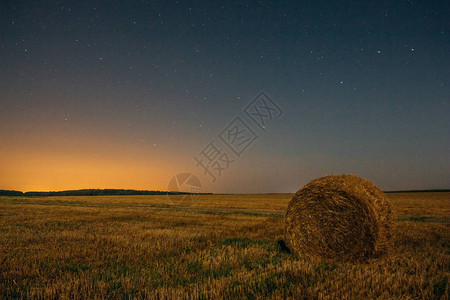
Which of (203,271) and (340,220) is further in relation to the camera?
(340,220)

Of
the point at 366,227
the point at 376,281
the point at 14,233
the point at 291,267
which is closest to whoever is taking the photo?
the point at 376,281

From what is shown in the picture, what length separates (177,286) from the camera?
16.6ft

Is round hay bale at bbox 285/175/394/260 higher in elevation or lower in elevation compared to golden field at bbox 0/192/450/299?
higher

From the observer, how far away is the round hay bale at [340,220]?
7.55 meters

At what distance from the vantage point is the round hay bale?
755cm

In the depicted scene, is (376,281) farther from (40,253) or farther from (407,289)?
(40,253)

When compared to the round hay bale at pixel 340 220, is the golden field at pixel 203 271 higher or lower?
lower

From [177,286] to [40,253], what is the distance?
15.5 feet

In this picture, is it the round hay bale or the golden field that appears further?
the round hay bale

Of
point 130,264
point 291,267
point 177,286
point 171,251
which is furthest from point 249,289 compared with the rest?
point 171,251

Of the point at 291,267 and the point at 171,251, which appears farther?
the point at 171,251

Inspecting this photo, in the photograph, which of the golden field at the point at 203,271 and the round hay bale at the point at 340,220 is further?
the round hay bale at the point at 340,220

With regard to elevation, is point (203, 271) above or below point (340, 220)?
below

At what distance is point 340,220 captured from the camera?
26.4ft
